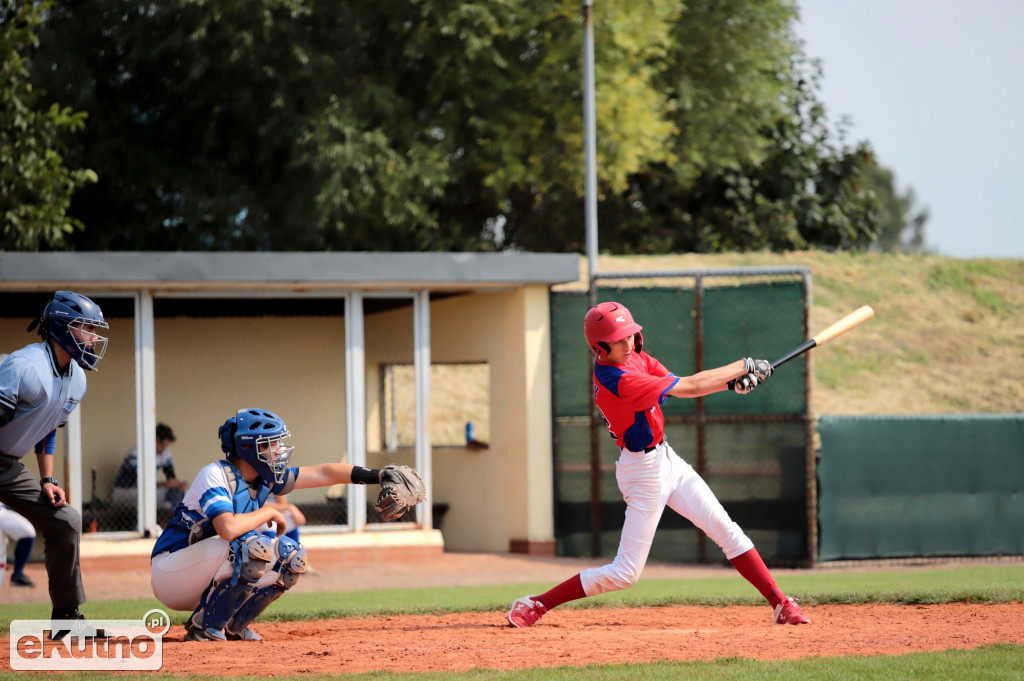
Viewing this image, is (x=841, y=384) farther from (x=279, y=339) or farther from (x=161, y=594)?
(x=161, y=594)

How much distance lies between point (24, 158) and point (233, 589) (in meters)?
9.87

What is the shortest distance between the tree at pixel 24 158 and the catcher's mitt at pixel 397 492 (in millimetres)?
9556

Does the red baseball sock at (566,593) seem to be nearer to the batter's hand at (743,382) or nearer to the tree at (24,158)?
the batter's hand at (743,382)

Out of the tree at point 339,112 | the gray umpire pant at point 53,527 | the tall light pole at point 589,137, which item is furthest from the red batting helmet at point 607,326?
the tree at point 339,112

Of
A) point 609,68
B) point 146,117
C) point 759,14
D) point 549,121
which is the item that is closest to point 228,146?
point 146,117

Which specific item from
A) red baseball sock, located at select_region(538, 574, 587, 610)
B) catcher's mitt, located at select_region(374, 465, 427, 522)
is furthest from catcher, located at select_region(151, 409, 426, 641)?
red baseball sock, located at select_region(538, 574, 587, 610)

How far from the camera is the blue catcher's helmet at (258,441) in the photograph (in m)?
5.50

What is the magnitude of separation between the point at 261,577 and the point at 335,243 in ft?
52.8

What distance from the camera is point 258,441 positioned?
5.49 meters

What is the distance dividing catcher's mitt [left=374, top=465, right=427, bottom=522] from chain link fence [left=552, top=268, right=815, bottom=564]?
575 centimetres

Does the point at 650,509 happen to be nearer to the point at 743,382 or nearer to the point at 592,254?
the point at 743,382

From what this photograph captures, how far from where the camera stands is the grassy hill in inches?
599

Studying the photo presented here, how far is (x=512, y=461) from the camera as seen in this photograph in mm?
11891

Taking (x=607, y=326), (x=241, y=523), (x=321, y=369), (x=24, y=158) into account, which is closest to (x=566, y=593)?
(x=607, y=326)
